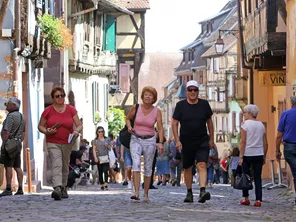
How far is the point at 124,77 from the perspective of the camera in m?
62.1

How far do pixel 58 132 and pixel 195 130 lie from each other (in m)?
2.18

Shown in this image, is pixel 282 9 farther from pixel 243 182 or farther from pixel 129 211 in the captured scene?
pixel 129 211

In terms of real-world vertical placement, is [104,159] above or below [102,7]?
below

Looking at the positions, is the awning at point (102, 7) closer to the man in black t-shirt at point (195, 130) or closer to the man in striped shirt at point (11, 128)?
the man in striped shirt at point (11, 128)

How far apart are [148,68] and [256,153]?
340 ft

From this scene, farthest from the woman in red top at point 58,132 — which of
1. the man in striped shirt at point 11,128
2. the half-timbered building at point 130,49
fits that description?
the half-timbered building at point 130,49

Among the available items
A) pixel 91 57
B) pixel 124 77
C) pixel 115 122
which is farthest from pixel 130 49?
pixel 91 57

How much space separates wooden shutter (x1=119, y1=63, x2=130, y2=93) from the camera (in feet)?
204

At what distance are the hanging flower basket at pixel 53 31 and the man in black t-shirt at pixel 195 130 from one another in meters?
12.2

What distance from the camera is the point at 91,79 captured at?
45.0m

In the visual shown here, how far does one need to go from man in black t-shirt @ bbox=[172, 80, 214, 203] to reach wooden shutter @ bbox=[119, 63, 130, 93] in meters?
46.6

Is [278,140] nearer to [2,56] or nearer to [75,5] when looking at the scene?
[2,56]

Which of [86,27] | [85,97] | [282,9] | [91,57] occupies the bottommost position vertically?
[85,97]

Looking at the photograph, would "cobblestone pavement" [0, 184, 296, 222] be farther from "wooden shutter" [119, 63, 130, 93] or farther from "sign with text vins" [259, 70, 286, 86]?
"wooden shutter" [119, 63, 130, 93]
